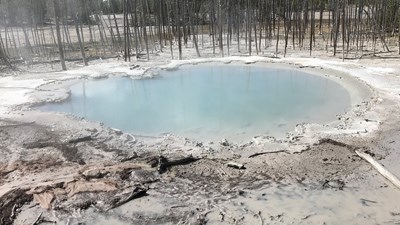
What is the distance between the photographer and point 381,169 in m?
6.68

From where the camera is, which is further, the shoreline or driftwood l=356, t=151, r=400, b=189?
driftwood l=356, t=151, r=400, b=189

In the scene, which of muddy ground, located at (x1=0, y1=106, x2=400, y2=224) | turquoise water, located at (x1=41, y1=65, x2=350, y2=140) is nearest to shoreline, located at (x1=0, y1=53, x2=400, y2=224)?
muddy ground, located at (x1=0, y1=106, x2=400, y2=224)

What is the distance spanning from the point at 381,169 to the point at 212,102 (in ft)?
19.3

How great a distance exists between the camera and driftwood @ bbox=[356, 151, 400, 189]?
625 cm

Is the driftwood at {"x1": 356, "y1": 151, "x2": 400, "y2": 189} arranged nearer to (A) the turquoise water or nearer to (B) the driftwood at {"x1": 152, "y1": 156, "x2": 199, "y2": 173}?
(A) the turquoise water

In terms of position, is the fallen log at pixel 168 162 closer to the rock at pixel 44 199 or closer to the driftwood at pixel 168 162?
the driftwood at pixel 168 162

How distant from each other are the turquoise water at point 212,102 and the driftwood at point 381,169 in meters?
1.99

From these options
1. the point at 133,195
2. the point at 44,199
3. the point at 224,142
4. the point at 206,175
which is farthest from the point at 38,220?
the point at 224,142

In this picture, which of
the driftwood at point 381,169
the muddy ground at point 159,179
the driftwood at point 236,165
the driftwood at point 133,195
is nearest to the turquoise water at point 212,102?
the muddy ground at point 159,179

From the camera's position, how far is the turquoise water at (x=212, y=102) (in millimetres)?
9602

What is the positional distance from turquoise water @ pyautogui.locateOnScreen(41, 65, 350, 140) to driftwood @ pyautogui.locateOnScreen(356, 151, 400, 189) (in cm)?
199

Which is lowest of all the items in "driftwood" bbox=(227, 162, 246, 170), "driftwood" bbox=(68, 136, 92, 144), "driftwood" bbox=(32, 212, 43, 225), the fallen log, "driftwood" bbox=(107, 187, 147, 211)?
"driftwood" bbox=(32, 212, 43, 225)

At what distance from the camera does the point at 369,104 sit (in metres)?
10.5

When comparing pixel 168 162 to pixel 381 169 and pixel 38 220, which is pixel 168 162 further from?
pixel 381 169
